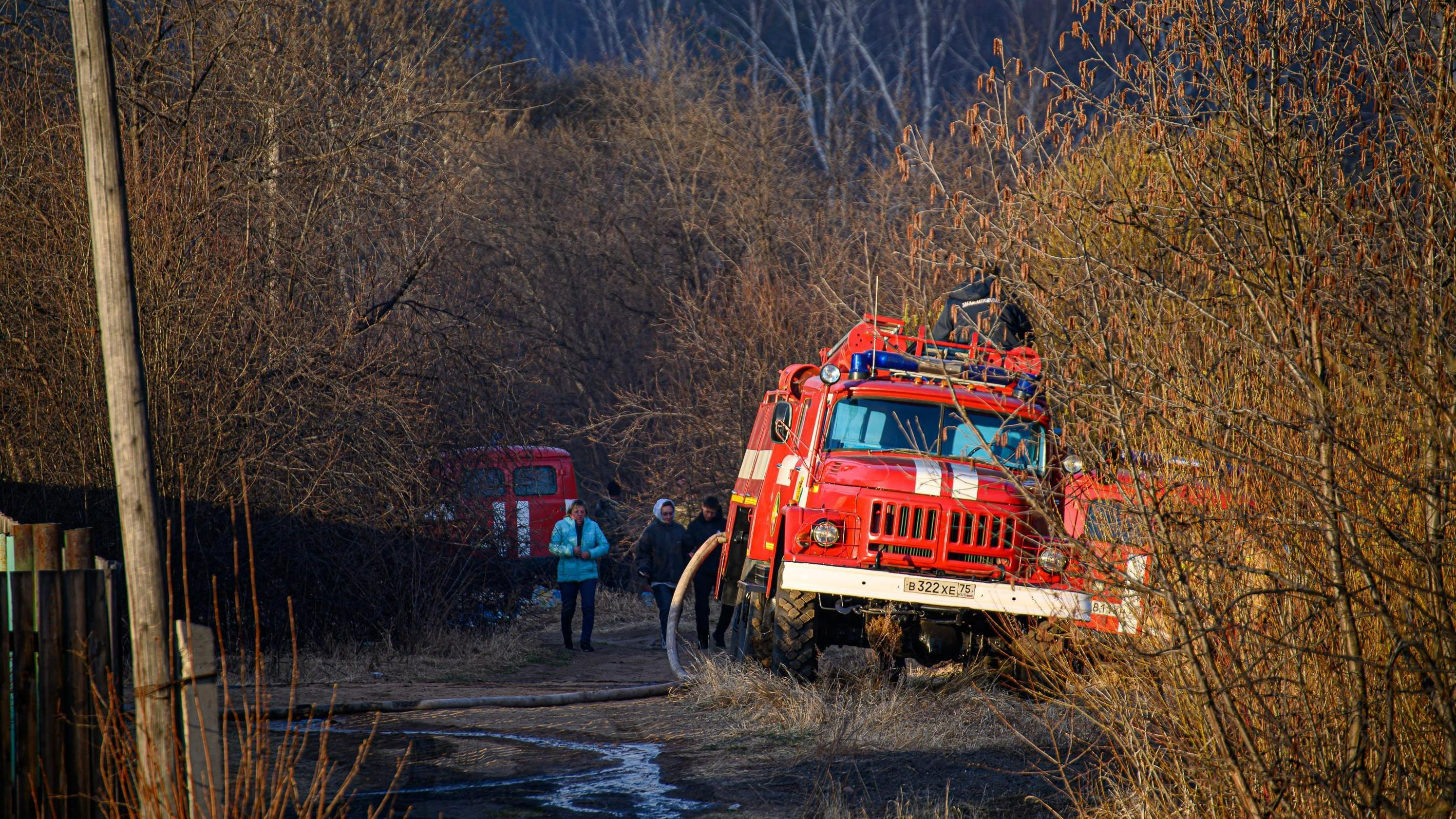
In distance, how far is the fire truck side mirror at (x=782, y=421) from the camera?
11.1m

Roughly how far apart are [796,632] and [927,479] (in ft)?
4.74

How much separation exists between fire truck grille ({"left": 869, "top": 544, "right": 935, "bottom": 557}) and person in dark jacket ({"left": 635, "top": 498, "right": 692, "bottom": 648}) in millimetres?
6233

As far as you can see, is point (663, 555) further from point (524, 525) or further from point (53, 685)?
point (53, 685)

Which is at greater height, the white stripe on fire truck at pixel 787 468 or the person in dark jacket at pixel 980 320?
the person in dark jacket at pixel 980 320

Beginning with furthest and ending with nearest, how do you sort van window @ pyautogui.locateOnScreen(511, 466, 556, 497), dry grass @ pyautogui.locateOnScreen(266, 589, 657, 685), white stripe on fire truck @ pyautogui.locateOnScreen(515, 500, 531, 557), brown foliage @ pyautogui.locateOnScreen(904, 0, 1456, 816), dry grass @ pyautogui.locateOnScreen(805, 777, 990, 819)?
van window @ pyautogui.locateOnScreen(511, 466, 556, 497), white stripe on fire truck @ pyautogui.locateOnScreen(515, 500, 531, 557), dry grass @ pyautogui.locateOnScreen(266, 589, 657, 685), dry grass @ pyautogui.locateOnScreen(805, 777, 990, 819), brown foliage @ pyautogui.locateOnScreen(904, 0, 1456, 816)

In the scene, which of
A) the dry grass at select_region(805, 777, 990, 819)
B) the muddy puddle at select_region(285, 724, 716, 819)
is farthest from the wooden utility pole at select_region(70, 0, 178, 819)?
the dry grass at select_region(805, 777, 990, 819)

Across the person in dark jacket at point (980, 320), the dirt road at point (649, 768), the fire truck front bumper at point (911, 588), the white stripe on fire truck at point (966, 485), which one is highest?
the person in dark jacket at point (980, 320)

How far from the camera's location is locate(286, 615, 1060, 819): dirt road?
22.1 ft

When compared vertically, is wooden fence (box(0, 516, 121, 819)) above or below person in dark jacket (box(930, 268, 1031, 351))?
below

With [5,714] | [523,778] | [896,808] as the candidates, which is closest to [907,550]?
[896,808]

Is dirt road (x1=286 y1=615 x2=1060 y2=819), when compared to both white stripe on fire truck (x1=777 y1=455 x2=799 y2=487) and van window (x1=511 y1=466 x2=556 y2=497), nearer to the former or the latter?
white stripe on fire truck (x1=777 y1=455 x2=799 y2=487)

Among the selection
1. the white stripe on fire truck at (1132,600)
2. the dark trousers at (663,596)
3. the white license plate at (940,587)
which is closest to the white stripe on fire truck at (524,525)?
the dark trousers at (663,596)

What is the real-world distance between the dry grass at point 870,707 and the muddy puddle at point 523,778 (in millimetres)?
1016

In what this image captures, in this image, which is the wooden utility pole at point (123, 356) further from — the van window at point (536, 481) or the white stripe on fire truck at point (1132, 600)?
the van window at point (536, 481)
